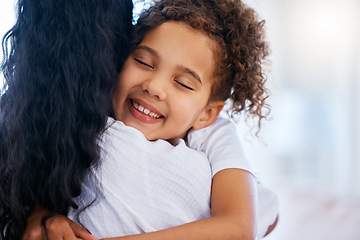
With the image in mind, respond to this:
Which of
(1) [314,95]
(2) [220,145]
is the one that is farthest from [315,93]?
(2) [220,145]

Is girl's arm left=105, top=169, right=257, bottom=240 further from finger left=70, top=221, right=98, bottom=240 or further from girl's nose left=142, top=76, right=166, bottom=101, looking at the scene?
girl's nose left=142, top=76, right=166, bottom=101

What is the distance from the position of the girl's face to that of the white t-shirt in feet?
0.47

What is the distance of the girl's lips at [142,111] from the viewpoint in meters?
1.03

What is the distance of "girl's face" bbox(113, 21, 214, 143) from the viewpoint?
1.01m

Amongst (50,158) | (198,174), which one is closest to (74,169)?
(50,158)

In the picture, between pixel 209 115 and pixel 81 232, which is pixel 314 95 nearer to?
pixel 209 115

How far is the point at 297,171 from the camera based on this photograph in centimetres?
388

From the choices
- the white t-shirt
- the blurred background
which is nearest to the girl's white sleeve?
the white t-shirt

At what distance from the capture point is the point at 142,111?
3.41 ft

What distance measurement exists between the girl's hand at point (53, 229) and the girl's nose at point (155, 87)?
1.15ft

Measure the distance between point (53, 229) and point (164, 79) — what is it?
1.40 ft

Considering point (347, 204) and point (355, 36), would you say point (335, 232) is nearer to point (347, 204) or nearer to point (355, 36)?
point (347, 204)

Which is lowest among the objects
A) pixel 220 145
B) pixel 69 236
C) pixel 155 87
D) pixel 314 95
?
pixel 69 236

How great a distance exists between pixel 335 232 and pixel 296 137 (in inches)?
86.7
